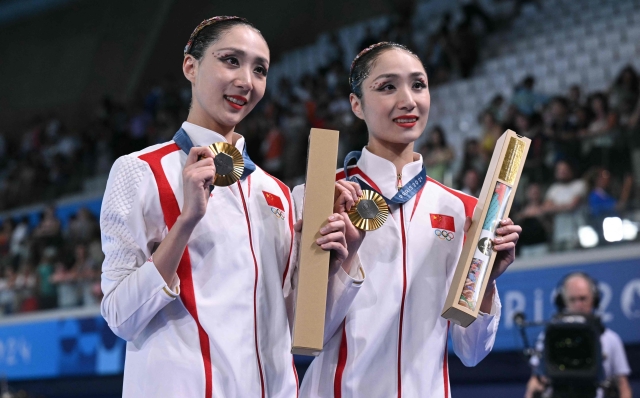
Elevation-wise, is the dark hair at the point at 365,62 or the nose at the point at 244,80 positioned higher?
the dark hair at the point at 365,62

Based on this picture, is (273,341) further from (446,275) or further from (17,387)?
(17,387)

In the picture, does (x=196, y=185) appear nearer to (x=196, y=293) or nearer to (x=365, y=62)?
(x=196, y=293)

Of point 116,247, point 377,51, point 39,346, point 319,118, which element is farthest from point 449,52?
point 116,247

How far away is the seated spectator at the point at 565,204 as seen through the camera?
5848 millimetres

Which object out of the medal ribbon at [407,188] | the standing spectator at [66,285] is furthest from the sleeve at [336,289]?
the standing spectator at [66,285]

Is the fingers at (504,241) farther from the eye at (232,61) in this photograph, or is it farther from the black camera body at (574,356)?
the black camera body at (574,356)

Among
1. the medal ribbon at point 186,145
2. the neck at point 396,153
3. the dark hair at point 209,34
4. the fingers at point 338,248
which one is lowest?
the fingers at point 338,248

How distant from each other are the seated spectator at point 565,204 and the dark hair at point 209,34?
4.11m

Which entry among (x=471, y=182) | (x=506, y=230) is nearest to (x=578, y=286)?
(x=471, y=182)

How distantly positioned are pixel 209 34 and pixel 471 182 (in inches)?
167

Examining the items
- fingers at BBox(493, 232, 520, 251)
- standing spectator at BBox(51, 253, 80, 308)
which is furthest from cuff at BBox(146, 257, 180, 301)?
standing spectator at BBox(51, 253, 80, 308)

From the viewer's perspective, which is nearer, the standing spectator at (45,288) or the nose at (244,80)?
the nose at (244,80)

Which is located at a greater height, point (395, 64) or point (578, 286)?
point (395, 64)

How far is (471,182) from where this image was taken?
6199mm
